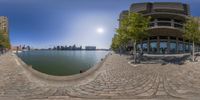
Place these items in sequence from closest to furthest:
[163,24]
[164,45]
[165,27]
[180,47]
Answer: [165,27], [163,24], [164,45], [180,47]

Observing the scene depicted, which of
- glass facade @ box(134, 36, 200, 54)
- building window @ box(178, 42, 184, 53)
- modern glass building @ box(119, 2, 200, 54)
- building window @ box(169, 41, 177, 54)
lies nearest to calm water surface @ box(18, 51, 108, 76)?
glass facade @ box(134, 36, 200, 54)

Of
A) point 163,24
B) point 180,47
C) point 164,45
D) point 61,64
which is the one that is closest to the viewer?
point 61,64

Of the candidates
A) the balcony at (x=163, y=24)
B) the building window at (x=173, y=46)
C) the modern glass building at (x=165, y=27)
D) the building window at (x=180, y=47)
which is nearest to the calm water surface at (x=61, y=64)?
the modern glass building at (x=165, y=27)

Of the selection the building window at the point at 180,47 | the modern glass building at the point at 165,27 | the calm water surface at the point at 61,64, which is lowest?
the calm water surface at the point at 61,64

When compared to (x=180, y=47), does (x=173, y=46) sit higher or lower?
higher

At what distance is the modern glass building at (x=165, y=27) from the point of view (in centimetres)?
6744

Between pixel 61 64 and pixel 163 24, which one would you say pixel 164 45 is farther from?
pixel 61 64

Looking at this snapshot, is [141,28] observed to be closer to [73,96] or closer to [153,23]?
[73,96]

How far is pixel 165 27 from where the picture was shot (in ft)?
216

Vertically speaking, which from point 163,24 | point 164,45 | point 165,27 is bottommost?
point 164,45

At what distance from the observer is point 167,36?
70.1m

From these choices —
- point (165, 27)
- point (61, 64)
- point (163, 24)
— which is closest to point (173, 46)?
point (163, 24)

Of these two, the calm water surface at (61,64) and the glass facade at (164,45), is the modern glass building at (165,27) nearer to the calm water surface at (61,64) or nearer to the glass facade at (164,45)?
the glass facade at (164,45)

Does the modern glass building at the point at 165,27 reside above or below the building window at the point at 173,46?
above
